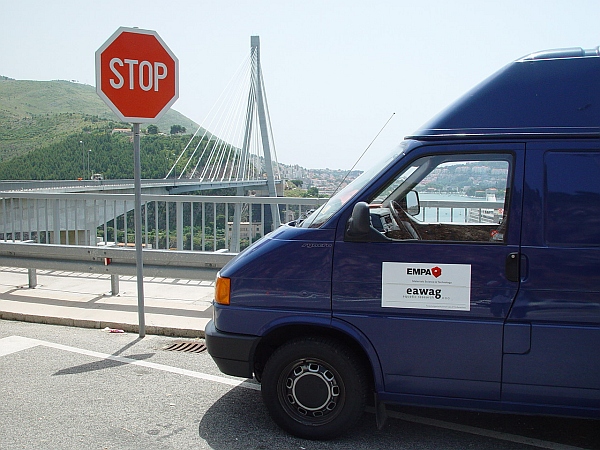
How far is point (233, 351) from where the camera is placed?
4.05 metres

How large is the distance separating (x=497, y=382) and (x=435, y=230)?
0.96 metres

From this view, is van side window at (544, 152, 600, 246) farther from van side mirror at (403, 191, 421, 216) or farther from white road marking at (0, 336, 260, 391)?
white road marking at (0, 336, 260, 391)

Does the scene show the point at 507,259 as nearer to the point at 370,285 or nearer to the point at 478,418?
the point at 370,285

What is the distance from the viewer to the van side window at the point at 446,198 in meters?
3.74

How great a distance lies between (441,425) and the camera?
4273 mm

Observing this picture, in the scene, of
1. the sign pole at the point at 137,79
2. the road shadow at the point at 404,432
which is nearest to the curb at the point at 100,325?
the sign pole at the point at 137,79

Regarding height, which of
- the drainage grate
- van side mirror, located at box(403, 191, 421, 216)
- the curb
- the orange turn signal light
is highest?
van side mirror, located at box(403, 191, 421, 216)

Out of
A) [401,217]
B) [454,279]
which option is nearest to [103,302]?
[401,217]

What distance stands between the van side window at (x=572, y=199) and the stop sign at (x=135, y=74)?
4.23m

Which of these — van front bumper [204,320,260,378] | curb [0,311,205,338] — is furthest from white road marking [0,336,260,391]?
van front bumper [204,320,260,378]

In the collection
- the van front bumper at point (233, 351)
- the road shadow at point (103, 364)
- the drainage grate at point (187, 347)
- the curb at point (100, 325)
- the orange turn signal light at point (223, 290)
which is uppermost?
the orange turn signal light at point (223, 290)

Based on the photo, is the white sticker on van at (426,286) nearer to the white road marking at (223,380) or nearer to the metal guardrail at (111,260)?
the white road marking at (223,380)

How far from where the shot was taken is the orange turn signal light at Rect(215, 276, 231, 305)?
13.3 feet

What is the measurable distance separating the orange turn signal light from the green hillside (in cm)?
2442
